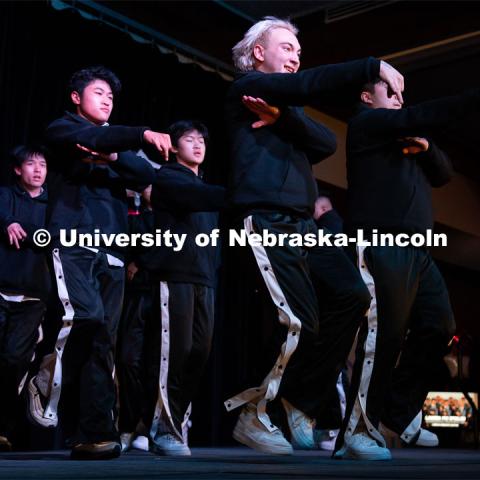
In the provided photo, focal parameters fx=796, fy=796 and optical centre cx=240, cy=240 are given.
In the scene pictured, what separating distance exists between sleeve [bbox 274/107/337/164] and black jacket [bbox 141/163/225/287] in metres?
0.85

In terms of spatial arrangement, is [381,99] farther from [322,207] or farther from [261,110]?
[322,207]

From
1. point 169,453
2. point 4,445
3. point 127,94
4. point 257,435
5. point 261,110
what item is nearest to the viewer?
point 257,435

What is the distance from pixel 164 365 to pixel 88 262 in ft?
2.39

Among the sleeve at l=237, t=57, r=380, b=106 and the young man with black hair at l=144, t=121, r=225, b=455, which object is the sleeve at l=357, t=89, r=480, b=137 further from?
the young man with black hair at l=144, t=121, r=225, b=455

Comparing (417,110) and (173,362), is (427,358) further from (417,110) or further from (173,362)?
(173,362)

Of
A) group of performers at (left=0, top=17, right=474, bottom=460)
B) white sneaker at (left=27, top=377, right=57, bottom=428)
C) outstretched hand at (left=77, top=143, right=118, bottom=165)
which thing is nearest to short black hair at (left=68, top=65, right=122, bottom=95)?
group of performers at (left=0, top=17, right=474, bottom=460)

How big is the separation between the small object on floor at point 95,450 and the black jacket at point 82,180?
2.34ft

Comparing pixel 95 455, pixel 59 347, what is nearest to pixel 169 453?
pixel 95 455

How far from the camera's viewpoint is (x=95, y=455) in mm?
2609

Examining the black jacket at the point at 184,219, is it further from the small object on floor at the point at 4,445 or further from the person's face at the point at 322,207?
the person's face at the point at 322,207

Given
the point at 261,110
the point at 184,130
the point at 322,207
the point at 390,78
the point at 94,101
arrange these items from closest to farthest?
1. the point at 390,78
2. the point at 261,110
3. the point at 94,101
4. the point at 184,130
5. the point at 322,207

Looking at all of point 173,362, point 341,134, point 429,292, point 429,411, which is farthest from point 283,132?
point 429,411

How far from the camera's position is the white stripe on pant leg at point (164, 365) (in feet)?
10.6

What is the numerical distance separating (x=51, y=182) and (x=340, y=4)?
3789mm
